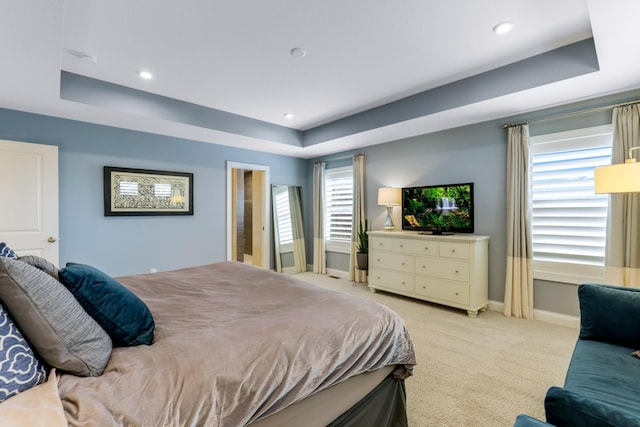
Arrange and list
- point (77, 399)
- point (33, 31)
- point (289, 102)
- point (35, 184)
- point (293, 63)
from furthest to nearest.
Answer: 1. point (289, 102)
2. point (35, 184)
3. point (293, 63)
4. point (33, 31)
5. point (77, 399)

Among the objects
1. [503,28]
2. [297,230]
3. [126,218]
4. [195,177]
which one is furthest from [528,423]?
[297,230]

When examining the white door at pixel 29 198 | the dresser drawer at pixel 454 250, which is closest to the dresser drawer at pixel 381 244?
the dresser drawer at pixel 454 250

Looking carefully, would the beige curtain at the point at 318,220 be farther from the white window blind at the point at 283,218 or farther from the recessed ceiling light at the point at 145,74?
the recessed ceiling light at the point at 145,74

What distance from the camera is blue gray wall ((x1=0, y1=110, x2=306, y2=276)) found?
3570mm

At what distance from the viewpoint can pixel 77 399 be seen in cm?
87

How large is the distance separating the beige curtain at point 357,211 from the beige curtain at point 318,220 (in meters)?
0.76

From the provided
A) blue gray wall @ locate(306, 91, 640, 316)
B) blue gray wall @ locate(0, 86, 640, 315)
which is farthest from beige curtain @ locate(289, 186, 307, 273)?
blue gray wall @ locate(306, 91, 640, 316)

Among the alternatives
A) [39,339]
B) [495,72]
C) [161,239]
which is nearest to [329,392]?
[39,339]

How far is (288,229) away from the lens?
19.5ft

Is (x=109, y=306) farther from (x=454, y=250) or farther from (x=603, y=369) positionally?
(x=454, y=250)

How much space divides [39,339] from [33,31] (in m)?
2.14

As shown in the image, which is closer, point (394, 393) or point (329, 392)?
point (329, 392)

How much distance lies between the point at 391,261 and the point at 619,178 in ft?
8.79

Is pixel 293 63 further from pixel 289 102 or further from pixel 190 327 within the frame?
pixel 190 327
